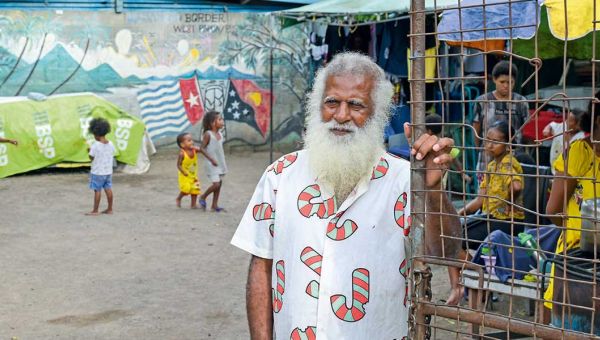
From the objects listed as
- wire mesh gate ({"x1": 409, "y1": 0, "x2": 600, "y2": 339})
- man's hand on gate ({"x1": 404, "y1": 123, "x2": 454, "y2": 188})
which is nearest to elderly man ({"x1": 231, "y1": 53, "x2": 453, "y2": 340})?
wire mesh gate ({"x1": 409, "y1": 0, "x2": 600, "y2": 339})

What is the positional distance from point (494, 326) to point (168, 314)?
155 inches

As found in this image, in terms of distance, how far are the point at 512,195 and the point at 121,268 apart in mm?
5349

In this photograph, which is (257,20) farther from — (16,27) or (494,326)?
(494,326)

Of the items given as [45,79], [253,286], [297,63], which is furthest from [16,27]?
[253,286]

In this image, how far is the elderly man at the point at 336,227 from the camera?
2.71m

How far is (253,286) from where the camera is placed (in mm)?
2914

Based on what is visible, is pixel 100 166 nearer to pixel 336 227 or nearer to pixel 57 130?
pixel 57 130

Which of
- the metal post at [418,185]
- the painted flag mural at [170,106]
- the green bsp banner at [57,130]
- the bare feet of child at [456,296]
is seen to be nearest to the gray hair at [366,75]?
the metal post at [418,185]

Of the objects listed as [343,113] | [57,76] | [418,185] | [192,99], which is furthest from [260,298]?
[192,99]

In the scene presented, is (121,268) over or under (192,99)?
under

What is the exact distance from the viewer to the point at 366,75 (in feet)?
9.32

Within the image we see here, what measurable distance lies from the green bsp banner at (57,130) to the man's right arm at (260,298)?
9.58 metres

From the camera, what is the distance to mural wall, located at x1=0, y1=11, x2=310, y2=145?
1320 centimetres

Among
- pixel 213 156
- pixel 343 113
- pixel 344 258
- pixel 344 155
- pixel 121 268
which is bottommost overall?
pixel 121 268
